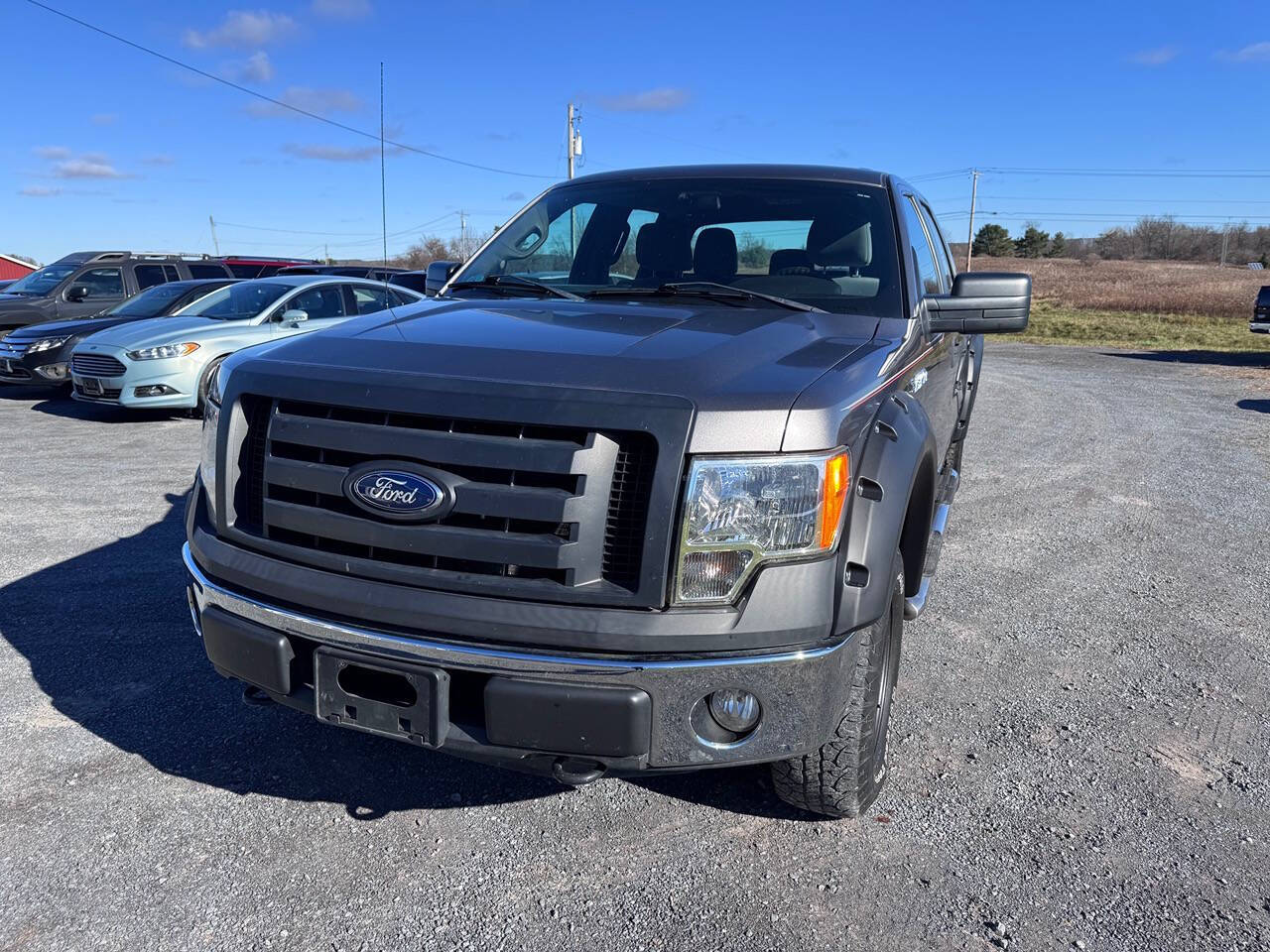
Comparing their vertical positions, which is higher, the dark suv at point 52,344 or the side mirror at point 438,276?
the side mirror at point 438,276

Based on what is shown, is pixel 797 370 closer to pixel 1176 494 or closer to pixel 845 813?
pixel 845 813

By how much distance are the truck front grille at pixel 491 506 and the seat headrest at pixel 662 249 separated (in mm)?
1673

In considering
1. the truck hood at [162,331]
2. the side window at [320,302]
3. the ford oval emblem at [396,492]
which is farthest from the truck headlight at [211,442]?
the side window at [320,302]

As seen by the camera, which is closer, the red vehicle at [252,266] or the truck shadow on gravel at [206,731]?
the truck shadow on gravel at [206,731]

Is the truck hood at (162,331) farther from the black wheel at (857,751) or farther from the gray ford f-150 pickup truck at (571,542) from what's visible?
the black wheel at (857,751)

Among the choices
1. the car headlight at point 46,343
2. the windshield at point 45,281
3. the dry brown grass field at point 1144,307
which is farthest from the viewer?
the dry brown grass field at point 1144,307

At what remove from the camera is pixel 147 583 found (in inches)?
187

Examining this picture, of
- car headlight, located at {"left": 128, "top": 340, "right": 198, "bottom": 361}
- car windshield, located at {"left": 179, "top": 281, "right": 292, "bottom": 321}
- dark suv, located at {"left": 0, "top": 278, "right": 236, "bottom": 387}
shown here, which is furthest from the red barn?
car headlight, located at {"left": 128, "top": 340, "right": 198, "bottom": 361}

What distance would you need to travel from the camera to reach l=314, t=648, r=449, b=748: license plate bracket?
Answer: 2277 millimetres

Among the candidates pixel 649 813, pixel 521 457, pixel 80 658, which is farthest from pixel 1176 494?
pixel 80 658

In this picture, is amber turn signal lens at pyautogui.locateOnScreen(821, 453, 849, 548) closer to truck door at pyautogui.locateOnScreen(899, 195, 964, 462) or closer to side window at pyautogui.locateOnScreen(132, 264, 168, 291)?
truck door at pyautogui.locateOnScreen(899, 195, 964, 462)

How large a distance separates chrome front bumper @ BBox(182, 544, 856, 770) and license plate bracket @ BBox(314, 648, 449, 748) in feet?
0.10

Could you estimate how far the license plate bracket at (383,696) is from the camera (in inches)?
89.7

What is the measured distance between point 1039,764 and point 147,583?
4048mm
